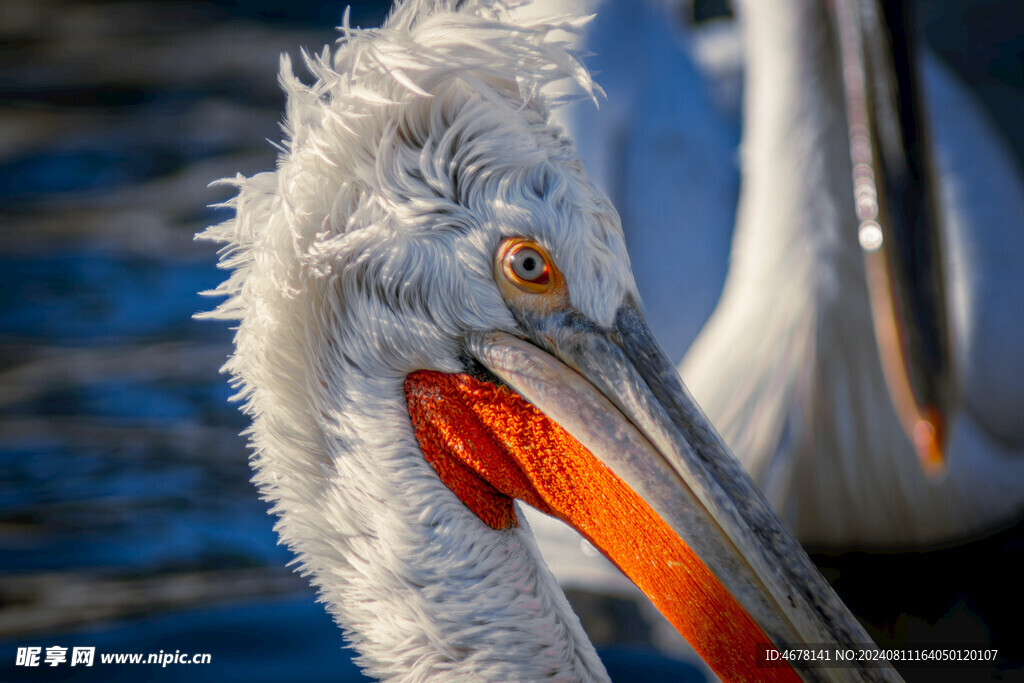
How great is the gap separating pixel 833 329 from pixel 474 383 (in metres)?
1.22

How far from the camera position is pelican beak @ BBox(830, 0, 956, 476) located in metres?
1.58

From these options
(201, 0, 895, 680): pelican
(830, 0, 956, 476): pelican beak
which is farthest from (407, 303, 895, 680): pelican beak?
(830, 0, 956, 476): pelican beak

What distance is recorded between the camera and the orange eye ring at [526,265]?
66 cm

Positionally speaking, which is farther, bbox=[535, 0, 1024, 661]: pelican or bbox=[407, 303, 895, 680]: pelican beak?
bbox=[535, 0, 1024, 661]: pelican

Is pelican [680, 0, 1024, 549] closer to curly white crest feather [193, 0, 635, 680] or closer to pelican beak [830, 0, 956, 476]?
pelican beak [830, 0, 956, 476]

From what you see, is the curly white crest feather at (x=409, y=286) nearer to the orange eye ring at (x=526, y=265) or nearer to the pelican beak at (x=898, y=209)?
the orange eye ring at (x=526, y=265)

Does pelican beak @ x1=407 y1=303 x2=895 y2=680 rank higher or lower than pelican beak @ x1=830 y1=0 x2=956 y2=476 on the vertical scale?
lower

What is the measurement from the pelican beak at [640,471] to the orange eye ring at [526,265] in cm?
3

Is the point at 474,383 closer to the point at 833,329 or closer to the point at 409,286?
the point at 409,286

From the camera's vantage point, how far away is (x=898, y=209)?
1633 millimetres

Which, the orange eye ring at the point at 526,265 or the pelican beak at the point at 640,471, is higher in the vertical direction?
the orange eye ring at the point at 526,265

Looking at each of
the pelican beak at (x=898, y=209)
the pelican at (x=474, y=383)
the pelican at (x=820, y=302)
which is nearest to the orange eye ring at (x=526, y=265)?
the pelican at (x=474, y=383)

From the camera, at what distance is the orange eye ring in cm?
66

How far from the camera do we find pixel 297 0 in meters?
2.06
